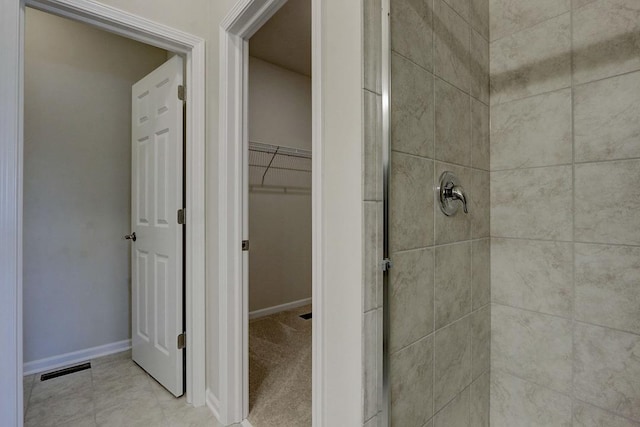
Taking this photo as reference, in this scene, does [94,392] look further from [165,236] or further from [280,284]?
[280,284]

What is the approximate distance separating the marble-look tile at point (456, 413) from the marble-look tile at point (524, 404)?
22 cm

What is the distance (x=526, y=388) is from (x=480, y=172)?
91 cm

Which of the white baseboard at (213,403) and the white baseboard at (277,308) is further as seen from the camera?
the white baseboard at (277,308)

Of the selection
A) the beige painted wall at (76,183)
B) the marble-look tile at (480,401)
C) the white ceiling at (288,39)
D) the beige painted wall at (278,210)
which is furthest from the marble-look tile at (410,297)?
the beige painted wall at (76,183)

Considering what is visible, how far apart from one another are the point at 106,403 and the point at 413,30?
7.81 ft

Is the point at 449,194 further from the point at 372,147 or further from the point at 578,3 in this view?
the point at 578,3

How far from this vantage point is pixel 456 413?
1.14 meters

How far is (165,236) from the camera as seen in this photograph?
5.94 ft

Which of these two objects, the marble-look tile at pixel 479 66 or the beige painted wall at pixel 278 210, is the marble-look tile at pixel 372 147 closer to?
the marble-look tile at pixel 479 66

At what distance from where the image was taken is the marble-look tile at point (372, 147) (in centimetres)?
81

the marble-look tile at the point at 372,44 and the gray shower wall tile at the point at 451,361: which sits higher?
the marble-look tile at the point at 372,44

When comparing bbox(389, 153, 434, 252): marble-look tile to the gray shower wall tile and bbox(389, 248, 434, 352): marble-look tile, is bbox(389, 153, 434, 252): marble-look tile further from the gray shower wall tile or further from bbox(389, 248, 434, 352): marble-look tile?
the gray shower wall tile

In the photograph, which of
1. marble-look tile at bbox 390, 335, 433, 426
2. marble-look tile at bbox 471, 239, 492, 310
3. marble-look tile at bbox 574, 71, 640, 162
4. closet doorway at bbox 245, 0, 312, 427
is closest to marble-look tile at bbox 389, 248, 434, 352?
marble-look tile at bbox 390, 335, 433, 426

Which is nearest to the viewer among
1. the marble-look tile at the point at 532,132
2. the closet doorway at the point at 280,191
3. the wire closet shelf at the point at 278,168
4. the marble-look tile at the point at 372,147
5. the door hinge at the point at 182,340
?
the marble-look tile at the point at 372,147
